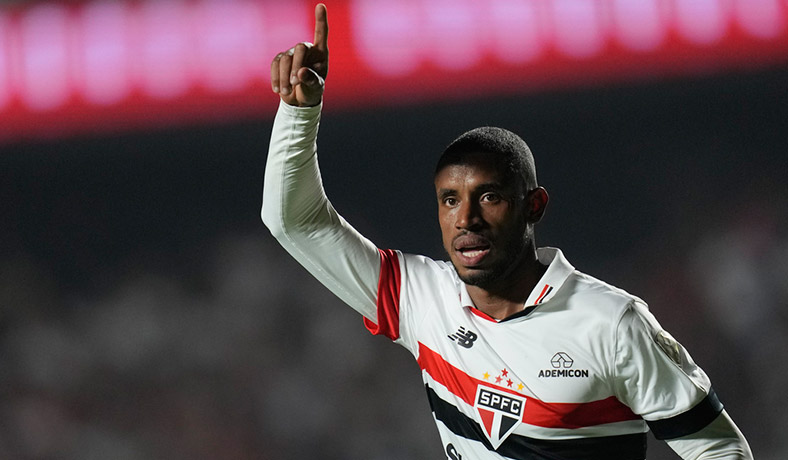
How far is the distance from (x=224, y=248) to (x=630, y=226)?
6.39 ft

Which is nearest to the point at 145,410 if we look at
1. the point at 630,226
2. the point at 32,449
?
the point at 32,449

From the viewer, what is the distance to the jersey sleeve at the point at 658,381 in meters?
1.59

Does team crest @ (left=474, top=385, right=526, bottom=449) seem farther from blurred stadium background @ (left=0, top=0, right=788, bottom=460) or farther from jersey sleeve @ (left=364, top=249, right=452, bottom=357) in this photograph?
blurred stadium background @ (left=0, top=0, right=788, bottom=460)

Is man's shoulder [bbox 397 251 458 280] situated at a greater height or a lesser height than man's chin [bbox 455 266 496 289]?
lesser

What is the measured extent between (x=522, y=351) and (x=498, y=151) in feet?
1.29

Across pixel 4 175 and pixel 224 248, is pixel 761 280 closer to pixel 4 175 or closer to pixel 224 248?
pixel 224 248

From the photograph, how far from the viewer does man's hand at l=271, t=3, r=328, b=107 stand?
160 centimetres

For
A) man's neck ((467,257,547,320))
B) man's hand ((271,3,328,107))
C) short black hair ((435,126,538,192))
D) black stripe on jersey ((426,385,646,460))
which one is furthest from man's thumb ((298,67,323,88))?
black stripe on jersey ((426,385,646,460))

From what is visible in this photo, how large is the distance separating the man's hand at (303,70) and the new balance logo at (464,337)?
546 millimetres

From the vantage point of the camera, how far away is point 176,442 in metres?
4.27

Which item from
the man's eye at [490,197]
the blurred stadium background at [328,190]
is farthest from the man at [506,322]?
the blurred stadium background at [328,190]

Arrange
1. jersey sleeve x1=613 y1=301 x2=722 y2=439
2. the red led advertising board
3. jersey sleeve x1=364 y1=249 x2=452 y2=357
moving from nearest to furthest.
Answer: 1. jersey sleeve x1=613 y1=301 x2=722 y2=439
2. jersey sleeve x1=364 y1=249 x2=452 y2=357
3. the red led advertising board

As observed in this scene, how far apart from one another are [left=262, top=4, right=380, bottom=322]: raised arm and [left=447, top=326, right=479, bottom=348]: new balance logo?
0.70 feet

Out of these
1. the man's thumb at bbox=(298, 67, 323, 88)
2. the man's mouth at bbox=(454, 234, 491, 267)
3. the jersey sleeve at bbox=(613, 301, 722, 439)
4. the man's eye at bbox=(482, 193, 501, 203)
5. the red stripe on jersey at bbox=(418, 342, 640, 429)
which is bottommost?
the red stripe on jersey at bbox=(418, 342, 640, 429)
